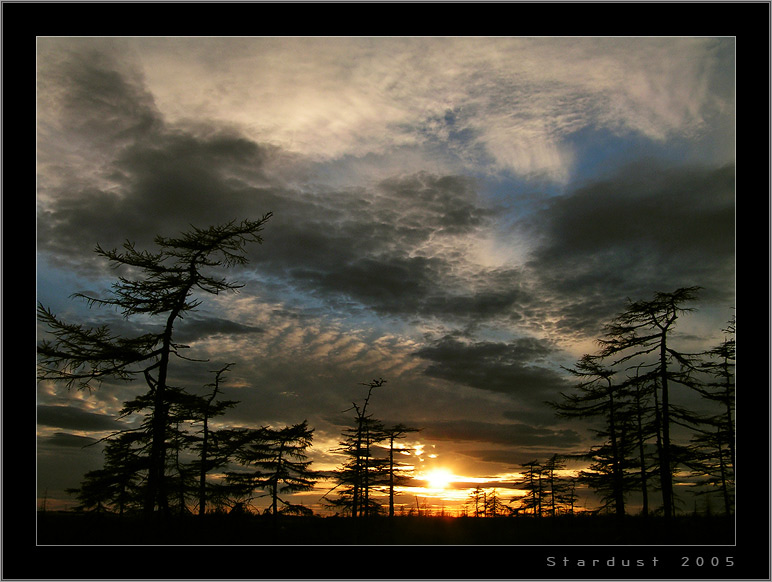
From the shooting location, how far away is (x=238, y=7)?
10398mm

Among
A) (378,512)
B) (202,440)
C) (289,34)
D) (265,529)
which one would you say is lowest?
(378,512)

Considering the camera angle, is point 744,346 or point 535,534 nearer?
point 744,346

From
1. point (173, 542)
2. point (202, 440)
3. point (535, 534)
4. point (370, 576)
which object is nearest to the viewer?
point (370, 576)

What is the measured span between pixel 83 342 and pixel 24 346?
9298 mm

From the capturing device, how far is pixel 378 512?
49.8 m

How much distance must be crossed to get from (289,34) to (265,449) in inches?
1357

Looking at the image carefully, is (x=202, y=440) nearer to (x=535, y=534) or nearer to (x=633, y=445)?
(x=535, y=534)

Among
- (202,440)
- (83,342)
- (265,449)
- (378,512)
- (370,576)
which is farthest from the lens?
(378,512)

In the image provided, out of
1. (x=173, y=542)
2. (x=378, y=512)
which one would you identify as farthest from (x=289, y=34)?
(x=378, y=512)

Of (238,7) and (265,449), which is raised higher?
(238,7)

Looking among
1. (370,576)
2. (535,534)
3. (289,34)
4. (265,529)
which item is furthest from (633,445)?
(289,34)

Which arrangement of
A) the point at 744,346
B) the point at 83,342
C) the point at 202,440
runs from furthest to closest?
Result: the point at 202,440 < the point at 83,342 < the point at 744,346

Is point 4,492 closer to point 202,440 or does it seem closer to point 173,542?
point 173,542

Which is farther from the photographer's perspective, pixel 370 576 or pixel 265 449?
pixel 265 449
